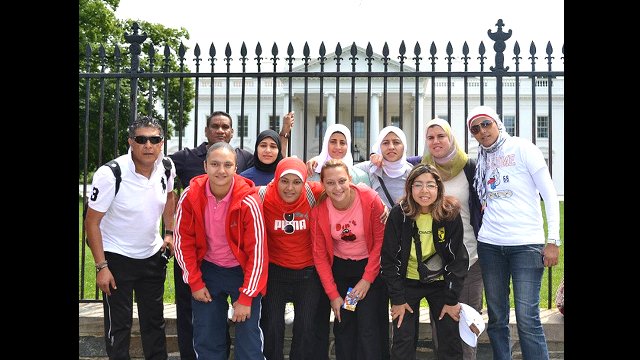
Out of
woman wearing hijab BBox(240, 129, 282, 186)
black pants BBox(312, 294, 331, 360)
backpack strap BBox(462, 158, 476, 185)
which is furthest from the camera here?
woman wearing hijab BBox(240, 129, 282, 186)

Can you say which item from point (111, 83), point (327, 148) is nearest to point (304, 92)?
point (327, 148)

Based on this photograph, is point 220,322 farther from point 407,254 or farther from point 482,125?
point 482,125

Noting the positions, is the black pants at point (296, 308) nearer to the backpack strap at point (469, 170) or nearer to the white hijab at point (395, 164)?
the white hijab at point (395, 164)

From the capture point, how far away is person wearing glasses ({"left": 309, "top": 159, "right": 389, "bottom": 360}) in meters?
4.13

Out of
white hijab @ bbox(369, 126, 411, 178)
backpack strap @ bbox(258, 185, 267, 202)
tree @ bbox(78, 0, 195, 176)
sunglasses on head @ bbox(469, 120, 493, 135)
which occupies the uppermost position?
tree @ bbox(78, 0, 195, 176)

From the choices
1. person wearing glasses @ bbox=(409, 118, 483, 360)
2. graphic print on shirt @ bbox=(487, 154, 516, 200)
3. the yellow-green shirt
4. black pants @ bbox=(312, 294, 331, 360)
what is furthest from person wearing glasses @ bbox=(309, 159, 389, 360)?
graphic print on shirt @ bbox=(487, 154, 516, 200)

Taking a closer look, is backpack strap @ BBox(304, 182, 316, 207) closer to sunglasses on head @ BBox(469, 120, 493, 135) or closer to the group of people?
the group of people

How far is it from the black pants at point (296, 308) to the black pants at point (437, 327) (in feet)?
2.21

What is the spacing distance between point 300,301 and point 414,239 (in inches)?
41.2

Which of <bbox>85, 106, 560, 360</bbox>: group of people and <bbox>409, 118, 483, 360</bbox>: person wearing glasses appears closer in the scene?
<bbox>85, 106, 560, 360</bbox>: group of people

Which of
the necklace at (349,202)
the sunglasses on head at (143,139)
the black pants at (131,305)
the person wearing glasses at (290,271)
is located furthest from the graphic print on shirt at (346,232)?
the sunglasses on head at (143,139)

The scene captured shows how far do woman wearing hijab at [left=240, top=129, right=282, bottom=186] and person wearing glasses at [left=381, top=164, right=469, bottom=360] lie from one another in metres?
1.20

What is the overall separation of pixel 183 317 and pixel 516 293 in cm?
275

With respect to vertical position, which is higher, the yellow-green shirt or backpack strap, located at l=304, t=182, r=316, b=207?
backpack strap, located at l=304, t=182, r=316, b=207
